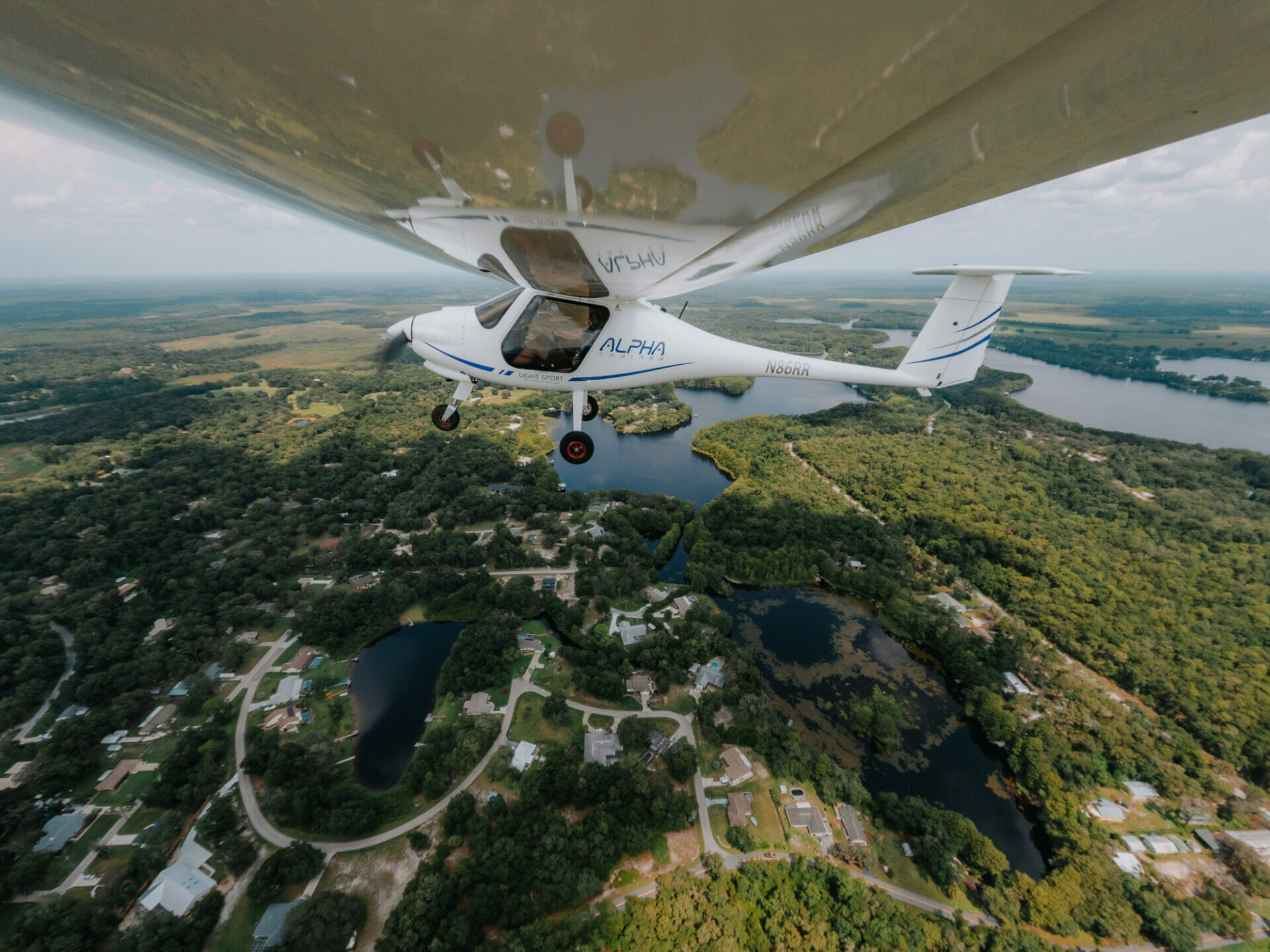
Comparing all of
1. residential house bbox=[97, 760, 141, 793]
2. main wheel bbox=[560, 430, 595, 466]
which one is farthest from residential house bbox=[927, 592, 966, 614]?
residential house bbox=[97, 760, 141, 793]

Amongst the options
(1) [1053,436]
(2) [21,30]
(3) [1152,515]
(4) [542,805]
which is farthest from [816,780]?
(1) [1053,436]

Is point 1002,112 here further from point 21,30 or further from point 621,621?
point 621,621

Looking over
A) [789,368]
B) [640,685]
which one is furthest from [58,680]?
[789,368]

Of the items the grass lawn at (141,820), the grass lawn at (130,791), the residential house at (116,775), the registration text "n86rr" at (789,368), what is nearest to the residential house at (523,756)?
the grass lawn at (141,820)

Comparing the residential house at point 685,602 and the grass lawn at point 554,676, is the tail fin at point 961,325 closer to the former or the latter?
the residential house at point 685,602

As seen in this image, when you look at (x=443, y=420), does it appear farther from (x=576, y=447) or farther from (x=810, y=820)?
(x=810, y=820)
